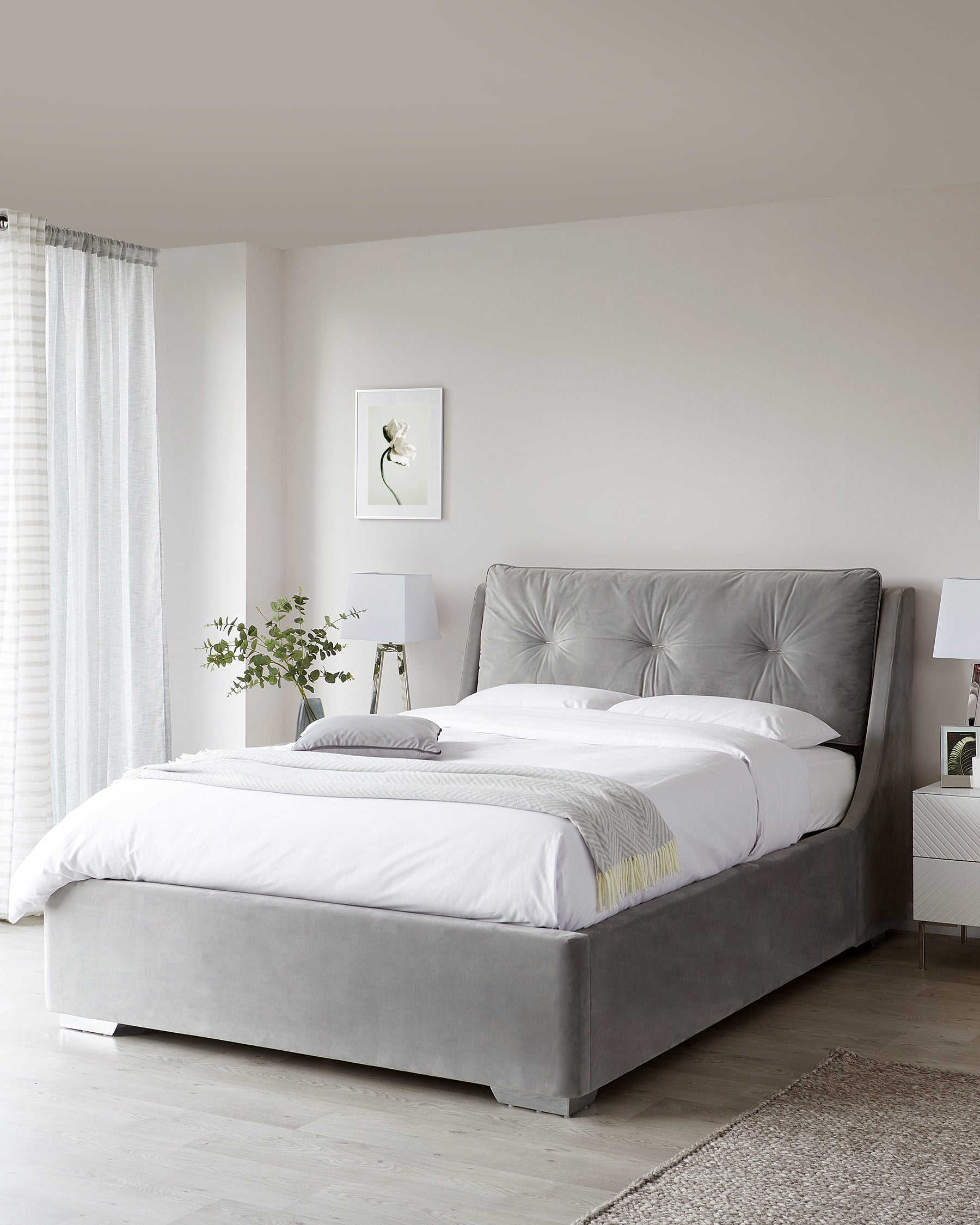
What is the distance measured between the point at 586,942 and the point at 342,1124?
64 centimetres

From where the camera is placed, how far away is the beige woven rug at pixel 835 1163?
2467 millimetres

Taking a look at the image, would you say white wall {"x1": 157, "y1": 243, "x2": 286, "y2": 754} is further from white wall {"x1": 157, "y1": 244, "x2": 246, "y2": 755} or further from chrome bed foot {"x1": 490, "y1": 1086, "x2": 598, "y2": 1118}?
chrome bed foot {"x1": 490, "y1": 1086, "x2": 598, "y2": 1118}

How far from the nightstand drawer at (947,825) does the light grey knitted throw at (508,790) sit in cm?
122

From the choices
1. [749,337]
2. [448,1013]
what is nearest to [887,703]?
[749,337]

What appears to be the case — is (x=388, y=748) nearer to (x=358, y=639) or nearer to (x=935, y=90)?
(x=358, y=639)

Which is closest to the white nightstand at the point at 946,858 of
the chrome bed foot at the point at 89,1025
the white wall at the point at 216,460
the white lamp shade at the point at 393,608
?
the white lamp shade at the point at 393,608

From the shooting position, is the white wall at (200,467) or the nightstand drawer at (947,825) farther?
the white wall at (200,467)

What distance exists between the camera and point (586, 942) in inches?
113

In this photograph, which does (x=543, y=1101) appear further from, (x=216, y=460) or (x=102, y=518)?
(x=216, y=460)

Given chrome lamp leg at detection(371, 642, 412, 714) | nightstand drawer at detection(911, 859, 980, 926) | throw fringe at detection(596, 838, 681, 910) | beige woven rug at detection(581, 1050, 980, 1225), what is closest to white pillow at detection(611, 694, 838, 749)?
nightstand drawer at detection(911, 859, 980, 926)

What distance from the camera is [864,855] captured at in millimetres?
4246

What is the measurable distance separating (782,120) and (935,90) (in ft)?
1.41

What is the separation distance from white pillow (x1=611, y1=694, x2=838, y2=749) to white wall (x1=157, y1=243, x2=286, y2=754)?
5.98 feet

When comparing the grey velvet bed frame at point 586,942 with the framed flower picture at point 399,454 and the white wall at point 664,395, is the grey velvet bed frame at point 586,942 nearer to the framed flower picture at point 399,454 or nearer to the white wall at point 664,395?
the white wall at point 664,395
